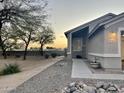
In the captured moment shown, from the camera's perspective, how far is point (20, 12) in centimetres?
1542

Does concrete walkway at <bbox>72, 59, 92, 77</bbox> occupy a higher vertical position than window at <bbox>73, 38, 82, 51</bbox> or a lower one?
lower

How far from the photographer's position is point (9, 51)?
4384cm

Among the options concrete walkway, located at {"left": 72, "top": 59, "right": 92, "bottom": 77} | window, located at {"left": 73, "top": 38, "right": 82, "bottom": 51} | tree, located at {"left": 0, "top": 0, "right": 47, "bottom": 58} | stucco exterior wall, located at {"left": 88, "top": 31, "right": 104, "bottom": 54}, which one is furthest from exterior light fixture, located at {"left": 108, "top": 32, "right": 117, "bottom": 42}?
window, located at {"left": 73, "top": 38, "right": 82, "bottom": 51}

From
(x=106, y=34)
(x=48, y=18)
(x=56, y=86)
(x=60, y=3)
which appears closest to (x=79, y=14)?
(x=60, y=3)

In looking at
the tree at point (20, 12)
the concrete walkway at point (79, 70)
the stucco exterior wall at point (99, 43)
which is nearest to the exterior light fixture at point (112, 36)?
the stucco exterior wall at point (99, 43)

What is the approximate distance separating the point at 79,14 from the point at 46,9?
9082mm

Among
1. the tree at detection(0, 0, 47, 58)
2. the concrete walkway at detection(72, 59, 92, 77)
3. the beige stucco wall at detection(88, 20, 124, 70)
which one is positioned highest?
the tree at detection(0, 0, 47, 58)

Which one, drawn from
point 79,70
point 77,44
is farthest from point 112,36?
point 77,44

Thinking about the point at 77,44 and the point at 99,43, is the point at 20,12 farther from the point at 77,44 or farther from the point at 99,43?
the point at 77,44

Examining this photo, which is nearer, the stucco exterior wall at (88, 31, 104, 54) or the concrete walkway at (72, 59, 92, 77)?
the concrete walkway at (72, 59, 92, 77)

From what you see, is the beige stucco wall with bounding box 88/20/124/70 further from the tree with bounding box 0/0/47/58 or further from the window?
the window

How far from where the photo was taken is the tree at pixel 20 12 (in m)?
15.5

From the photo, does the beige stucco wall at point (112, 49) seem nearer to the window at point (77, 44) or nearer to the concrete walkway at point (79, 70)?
the concrete walkway at point (79, 70)

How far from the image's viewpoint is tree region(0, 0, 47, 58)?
15.5m
